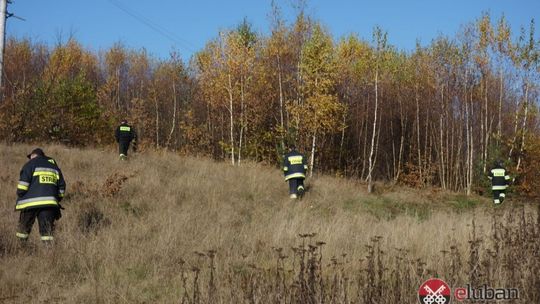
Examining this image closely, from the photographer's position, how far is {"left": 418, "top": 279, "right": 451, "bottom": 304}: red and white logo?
4164 millimetres

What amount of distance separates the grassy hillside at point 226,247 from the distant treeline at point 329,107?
882 cm

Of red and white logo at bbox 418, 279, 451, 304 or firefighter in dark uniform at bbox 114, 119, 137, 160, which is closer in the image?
red and white logo at bbox 418, 279, 451, 304

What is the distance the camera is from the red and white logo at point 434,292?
416cm

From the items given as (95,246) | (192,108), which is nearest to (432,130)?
(192,108)

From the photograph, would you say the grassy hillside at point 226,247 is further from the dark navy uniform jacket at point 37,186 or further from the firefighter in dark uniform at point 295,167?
the firefighter in dark uniform at point 295,167

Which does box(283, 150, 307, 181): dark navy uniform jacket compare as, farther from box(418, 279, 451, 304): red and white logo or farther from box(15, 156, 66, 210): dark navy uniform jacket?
box(418, 279, 451, 304): red and white logo

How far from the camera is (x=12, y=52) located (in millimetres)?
31422

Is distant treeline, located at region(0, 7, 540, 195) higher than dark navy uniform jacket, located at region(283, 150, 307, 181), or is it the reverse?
distant treeline, located at region(0, 7, 540, 195)

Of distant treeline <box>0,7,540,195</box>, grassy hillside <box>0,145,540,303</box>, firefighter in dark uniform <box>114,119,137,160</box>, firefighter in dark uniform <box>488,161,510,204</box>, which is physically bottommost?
grassy hillside <box>0,145,540,303</box>

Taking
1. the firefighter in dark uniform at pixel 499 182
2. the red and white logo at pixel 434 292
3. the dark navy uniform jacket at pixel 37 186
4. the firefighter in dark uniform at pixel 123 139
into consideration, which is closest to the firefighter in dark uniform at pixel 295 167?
the firefighter in dark uniform at pixel 123 139

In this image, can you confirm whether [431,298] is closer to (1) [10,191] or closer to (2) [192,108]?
(1) [10,191]

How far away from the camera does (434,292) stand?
4.27 meters

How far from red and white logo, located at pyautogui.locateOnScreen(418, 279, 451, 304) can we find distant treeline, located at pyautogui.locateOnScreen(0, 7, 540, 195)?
17792mm

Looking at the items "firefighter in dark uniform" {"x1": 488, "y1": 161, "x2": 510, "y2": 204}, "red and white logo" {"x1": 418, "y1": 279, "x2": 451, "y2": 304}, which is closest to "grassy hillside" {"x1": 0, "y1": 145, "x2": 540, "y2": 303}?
"red and white logo" {"x1": 418, "y1": 279, "x2": 451, "y2": 304}
